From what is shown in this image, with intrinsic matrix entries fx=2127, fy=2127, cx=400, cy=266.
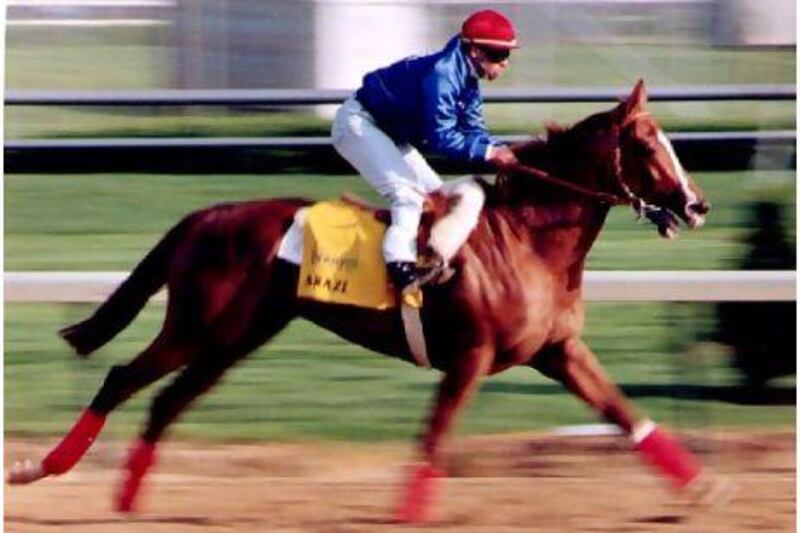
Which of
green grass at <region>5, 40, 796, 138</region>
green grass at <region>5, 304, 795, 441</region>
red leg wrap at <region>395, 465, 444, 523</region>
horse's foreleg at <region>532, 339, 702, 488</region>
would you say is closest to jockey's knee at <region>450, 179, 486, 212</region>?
horse's foreleg at <region>532, 339, 702, 488</region>

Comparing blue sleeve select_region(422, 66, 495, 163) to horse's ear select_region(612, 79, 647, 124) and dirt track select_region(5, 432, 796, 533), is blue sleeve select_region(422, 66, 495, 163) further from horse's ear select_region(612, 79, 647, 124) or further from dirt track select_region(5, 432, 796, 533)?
dirt track select_region(5, 432, 796, 533)

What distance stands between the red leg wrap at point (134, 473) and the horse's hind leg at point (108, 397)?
5.6 inches

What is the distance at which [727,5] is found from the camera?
1280 centimetres

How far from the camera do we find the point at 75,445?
21.7ft

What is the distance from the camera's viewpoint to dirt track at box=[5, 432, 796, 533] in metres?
6.52

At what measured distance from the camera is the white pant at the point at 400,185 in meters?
6.41

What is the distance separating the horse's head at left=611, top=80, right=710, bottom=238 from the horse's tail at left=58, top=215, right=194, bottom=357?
1419 millimetres

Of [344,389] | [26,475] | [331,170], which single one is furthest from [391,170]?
[331,170]

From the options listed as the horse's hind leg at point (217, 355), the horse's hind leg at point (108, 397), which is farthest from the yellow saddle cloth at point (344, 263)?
the horse's hind leg at point (108, 397)

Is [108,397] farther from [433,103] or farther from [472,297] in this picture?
[433,103]

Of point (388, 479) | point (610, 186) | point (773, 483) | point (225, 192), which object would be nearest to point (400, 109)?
point (610, 186)

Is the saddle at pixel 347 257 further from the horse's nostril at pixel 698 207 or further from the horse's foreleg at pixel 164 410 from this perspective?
the horse's nostril at pixel 698 207

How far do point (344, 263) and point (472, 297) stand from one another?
0.41 metres

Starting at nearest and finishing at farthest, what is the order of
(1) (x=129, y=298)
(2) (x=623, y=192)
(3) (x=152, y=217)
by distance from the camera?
(2) (x=623, y=192) < (1) (x=129, y=298) < (3) (x=152, y=217)
